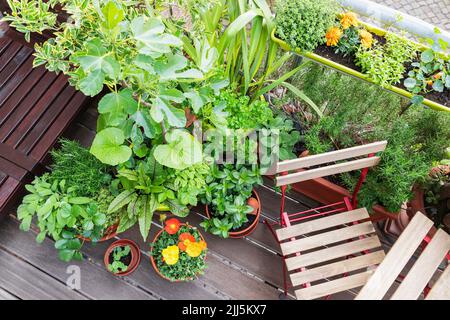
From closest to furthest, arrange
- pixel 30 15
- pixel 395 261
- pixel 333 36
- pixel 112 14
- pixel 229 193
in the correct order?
1. pixel 112 14
2. pixel 30 15
3. pixel 395 261
4. pixel 333 36
5. pixel 229 193

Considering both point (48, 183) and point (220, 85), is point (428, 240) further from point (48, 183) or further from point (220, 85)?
point (48, 183)

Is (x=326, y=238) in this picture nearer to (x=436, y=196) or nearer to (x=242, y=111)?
(x=436, y=196)

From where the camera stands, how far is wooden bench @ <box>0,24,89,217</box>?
2.14 m

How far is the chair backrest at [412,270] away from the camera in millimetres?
1567

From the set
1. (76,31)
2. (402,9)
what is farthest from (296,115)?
(402,9)

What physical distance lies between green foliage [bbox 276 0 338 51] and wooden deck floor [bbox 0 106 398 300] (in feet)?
3.64

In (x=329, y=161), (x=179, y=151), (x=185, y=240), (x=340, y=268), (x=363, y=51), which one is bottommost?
(x=340, y=268)

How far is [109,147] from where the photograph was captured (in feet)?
5.47

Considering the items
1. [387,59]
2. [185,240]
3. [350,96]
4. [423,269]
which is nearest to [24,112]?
[185,240]

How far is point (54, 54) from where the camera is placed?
1.57 m

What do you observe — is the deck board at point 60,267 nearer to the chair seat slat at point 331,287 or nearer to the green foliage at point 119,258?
the green foliage at point 119,258

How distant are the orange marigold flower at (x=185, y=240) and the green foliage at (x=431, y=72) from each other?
120 centimetres

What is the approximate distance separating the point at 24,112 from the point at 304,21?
1.63m

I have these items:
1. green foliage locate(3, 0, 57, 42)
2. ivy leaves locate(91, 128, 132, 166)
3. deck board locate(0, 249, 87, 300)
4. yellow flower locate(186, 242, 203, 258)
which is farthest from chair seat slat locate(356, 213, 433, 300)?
green foliage locate(3, 0, 57, 42)
